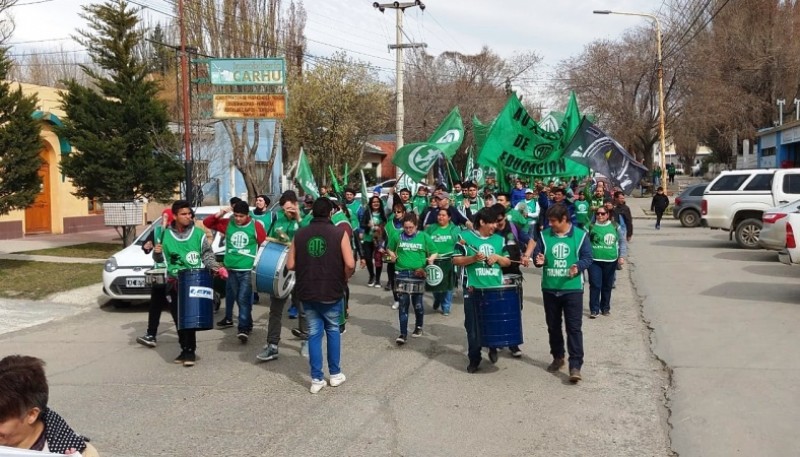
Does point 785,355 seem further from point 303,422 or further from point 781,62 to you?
point 781,62

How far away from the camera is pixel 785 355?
756 cm

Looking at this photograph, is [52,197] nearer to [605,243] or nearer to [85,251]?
[85,251]

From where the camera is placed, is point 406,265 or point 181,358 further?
point 406,265

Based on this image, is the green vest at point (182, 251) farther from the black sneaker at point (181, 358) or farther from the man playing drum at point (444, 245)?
the man playing drum at point (444, 245)

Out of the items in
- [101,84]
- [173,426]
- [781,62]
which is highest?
[781,62]

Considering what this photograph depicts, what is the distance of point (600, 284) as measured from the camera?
10.0 m

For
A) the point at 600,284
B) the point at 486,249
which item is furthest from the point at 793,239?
the point at 486,249

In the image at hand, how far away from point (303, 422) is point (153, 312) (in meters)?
3.40

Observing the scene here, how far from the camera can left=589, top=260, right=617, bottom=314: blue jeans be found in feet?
32.7

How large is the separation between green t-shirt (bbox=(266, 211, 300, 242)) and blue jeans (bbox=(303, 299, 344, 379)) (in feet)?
6.94

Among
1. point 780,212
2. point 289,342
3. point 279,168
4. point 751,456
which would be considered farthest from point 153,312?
point 279,168

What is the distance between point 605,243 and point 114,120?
12714 millimetres

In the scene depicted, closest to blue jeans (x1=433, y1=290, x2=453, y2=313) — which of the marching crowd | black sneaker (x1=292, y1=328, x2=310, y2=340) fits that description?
the marching crowd

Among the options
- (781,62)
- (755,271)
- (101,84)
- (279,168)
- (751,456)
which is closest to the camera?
(751,456)
